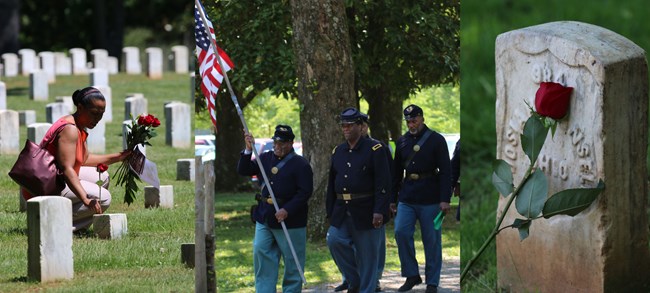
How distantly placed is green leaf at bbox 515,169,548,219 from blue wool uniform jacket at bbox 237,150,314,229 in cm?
148

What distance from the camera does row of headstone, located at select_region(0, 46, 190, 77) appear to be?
85.5ft

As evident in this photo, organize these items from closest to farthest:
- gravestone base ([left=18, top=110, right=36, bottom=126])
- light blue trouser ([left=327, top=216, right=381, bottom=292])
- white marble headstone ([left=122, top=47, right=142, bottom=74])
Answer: light blue trouser ([left=327, top=216, right=381, bottom=292]) < gravestone base ([left=18, top=110, right=36, bottom=126]) < white marble headstone ([left=122, top=47, right=142, bottom=74])

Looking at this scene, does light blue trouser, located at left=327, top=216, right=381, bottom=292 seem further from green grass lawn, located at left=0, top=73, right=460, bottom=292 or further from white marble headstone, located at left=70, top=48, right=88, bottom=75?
white marble headstone, located at left=70, top=48, right=88, bottom=75

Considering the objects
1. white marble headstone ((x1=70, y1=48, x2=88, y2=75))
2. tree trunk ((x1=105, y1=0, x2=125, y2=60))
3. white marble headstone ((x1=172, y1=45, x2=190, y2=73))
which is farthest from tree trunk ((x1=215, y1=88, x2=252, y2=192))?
tree trunk ((x1=105, y1=0, x2=125, y2=60))

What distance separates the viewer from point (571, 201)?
332 inches

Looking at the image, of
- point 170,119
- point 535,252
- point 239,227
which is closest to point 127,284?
point 239,227

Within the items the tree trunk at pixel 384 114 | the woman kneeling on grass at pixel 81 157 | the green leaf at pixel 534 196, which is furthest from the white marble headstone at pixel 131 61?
the tree trunk at pixel 384 114

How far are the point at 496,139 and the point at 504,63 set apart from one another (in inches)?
33.3

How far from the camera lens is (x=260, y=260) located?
8.29 m

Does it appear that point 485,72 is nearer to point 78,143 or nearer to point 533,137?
point 533,137

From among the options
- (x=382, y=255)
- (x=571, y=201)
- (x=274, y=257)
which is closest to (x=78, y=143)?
(x=274, y=257)

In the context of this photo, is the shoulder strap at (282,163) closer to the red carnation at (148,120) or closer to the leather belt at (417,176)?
the leather belt at (417,176)

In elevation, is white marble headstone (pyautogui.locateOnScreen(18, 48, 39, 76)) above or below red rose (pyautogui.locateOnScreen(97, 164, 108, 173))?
above

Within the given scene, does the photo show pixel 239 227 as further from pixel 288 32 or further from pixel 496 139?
pixel 496 139
